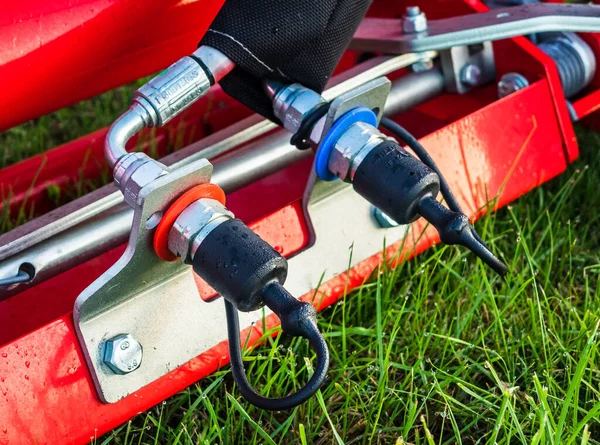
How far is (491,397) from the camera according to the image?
3.59 feet

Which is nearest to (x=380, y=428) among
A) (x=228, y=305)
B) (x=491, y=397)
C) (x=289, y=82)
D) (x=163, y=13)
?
(x=491, y=397)

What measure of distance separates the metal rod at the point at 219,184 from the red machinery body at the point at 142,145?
0.02 metres

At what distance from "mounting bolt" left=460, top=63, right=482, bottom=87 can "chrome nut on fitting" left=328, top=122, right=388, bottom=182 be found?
0.50 metres

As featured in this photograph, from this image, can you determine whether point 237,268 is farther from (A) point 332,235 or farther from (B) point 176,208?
(A) point 332,235

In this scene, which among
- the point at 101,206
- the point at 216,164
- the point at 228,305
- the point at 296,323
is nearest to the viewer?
the point at 296,323

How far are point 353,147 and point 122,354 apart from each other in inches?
14.6

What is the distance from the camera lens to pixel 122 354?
978mm

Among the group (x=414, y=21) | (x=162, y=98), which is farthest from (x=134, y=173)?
(x=414, y=21)

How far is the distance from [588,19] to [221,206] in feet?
2.49

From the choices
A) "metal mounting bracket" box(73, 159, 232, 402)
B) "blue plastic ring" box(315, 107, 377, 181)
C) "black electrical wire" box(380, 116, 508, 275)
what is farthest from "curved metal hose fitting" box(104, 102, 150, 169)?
"black electrical wire" box(380, 116, 508, 275)

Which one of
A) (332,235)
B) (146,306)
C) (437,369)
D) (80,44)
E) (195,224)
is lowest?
(437,369)

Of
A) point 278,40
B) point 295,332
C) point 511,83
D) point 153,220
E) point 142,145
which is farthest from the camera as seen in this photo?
point 142,145

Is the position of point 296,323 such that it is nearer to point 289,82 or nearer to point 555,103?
point 289,82

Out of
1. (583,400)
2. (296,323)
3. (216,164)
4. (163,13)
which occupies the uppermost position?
(163,13)
